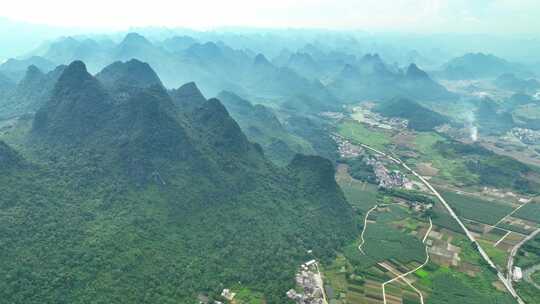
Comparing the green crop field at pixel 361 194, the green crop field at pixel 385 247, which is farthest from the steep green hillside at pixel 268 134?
the green crop field at pixel 385 247

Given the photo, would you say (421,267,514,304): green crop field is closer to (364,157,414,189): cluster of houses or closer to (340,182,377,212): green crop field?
(340,182,377,212): green crop field

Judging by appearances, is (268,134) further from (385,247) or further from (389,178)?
(385,247)

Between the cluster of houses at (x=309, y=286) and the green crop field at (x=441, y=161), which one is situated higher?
the cluster of houses at (x=309, y=286)

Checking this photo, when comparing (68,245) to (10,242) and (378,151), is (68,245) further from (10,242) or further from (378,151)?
(378,151)

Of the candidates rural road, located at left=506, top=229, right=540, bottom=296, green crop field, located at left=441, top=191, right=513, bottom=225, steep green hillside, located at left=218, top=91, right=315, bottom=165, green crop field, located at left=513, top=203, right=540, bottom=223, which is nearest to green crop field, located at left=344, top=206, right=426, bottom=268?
rural road, located at left=506, top=229, right=540, bottom=296

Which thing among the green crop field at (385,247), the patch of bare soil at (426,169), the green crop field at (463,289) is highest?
the green crop field at (385,247)

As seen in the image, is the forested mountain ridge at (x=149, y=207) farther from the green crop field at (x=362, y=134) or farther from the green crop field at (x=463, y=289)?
the green crop field at (x=362, y=134)
